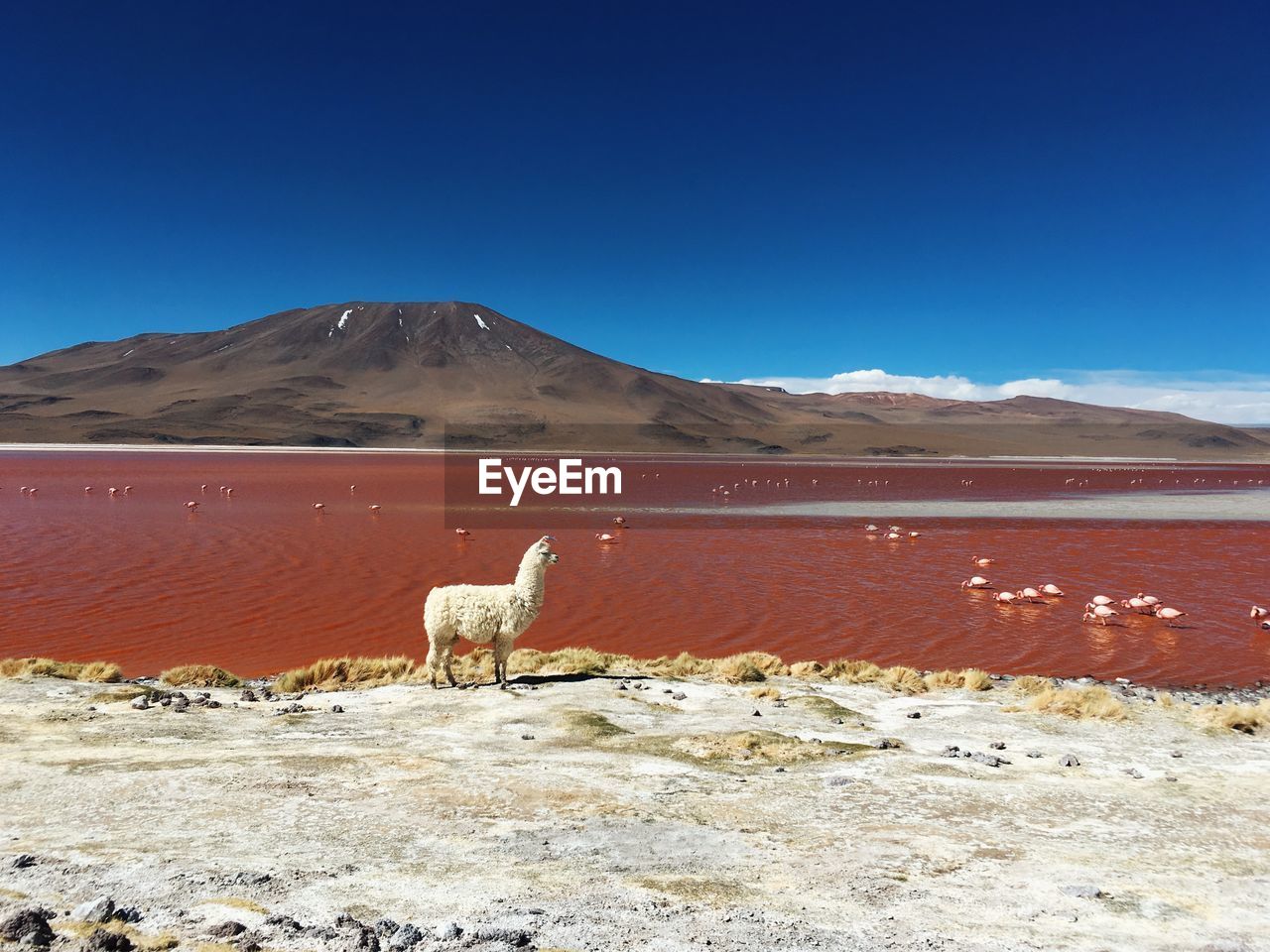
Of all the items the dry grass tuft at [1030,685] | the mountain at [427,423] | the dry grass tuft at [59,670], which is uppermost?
the mountain at [427,423]

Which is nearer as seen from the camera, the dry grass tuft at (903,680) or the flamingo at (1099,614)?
the dry grass tuft at (903,680)

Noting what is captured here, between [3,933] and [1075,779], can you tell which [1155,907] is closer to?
[1075,779]

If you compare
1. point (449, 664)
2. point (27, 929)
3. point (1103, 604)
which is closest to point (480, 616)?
point (449, 664)

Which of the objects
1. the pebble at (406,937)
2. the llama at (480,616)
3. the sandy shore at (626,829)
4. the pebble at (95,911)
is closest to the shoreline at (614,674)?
the llama at (480,616)

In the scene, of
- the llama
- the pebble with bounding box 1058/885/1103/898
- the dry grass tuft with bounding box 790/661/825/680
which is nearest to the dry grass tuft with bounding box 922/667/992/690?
the dry grass tuft with bounding box 790/661/825/680

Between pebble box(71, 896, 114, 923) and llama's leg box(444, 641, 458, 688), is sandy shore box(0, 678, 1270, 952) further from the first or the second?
llama's leg box(444, 641, 458, 688)

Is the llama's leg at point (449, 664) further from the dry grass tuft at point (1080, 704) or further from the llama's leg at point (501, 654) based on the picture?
the dry grass tuft at point (1080, 704)
